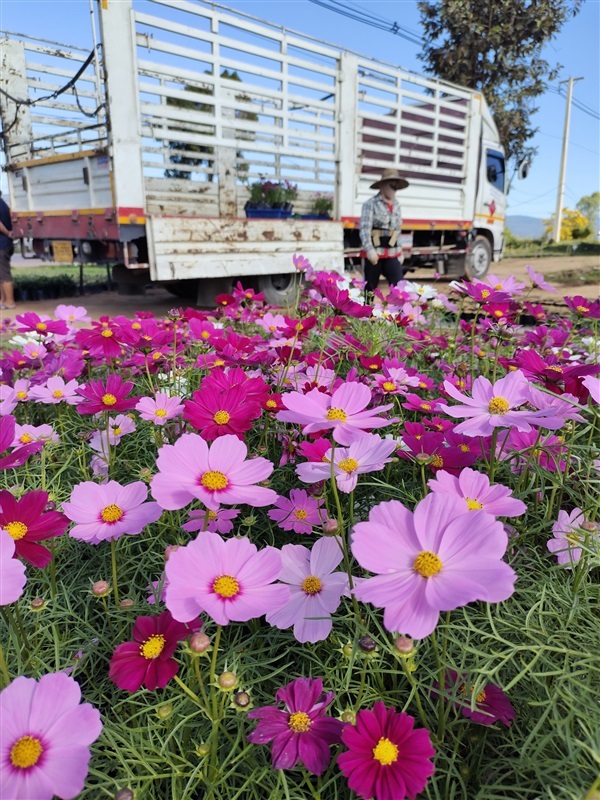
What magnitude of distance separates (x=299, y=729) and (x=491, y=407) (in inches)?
19.4

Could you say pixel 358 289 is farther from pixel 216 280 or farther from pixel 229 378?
pixel 216 280

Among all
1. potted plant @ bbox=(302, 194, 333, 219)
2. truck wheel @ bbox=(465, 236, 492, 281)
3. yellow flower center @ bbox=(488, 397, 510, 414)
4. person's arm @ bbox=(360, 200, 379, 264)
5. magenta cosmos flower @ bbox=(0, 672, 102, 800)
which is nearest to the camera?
magenta cosmos flower @ bbox=(0, 672, 102, 800)

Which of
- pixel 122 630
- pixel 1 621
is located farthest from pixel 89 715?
pixel 1 621

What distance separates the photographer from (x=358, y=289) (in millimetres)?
2393

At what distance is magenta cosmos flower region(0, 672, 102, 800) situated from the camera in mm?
454

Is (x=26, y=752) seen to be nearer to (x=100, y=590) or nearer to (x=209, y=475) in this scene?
(x=100, y=590)

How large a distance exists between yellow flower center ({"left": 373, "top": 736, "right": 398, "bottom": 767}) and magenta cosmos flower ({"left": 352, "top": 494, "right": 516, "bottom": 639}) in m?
0.14

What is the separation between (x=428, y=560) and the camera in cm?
52

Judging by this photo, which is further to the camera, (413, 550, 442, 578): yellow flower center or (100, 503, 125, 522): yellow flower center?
(100, 503, 125, 522): yellow flower center

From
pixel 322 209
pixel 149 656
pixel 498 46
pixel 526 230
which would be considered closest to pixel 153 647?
pixel 149 656

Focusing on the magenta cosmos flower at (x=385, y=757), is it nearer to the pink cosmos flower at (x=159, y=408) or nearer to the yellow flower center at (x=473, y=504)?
the yellow flower center at (x=473, y=504)

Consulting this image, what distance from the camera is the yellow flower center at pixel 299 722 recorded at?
0.58 meters

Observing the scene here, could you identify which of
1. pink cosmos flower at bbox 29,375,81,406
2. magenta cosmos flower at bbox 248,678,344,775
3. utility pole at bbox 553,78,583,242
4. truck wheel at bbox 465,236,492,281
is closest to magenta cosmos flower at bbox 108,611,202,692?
magenta cosmos flower at bbox 248,678,344,775

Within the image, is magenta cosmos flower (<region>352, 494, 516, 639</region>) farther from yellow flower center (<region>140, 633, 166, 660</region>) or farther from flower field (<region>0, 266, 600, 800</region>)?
yellow flower center (<region>140, 633, 166, 660</region>)
